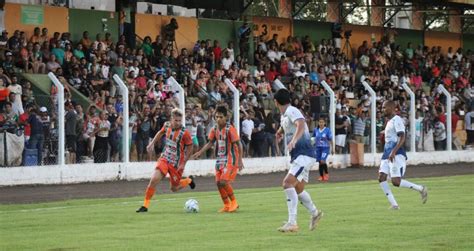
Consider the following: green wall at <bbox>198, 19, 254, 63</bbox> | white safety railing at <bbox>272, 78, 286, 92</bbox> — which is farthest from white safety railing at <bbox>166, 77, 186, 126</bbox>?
green wall at <bbox>198, 19, 254, 63</bbox>

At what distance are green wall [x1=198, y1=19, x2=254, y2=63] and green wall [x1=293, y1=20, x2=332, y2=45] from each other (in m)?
4.65

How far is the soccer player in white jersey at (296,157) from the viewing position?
1573 centimetres

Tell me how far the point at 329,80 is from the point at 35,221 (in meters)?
26.0

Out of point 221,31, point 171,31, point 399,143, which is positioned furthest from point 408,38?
point 399,143

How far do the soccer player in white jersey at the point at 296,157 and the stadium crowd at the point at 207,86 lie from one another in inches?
535

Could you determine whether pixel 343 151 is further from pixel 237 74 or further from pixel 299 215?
pixel 299 215

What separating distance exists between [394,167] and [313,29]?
28.3 meters

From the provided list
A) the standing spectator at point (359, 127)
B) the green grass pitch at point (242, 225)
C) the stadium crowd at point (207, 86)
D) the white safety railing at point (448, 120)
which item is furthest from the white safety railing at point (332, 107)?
the green grass pitch at point (242, 225)

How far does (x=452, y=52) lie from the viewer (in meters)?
55.7

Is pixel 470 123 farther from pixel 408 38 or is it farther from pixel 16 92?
pixel 16 92

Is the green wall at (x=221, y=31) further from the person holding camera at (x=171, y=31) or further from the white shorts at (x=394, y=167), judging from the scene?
the white shorts at (x=394, y=167)

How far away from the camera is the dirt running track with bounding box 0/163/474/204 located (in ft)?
84.4

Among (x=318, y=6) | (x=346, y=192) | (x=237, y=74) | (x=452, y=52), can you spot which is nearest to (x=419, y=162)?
(x=237, y=74)

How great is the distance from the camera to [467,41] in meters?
59.8
